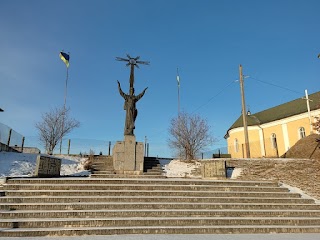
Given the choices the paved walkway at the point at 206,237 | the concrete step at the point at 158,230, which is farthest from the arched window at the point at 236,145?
the paved walkway at the point at 206,237

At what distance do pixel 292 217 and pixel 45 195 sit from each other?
28.0 feet

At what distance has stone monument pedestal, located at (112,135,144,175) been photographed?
15.6 meters

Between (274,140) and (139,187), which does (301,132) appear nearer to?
(274,140)

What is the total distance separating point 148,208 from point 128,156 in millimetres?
7844

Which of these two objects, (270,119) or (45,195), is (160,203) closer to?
(45,195)

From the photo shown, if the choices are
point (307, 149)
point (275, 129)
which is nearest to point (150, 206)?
point (307, 149)

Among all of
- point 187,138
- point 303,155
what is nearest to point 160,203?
point 303,155

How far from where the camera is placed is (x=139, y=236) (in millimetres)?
6289

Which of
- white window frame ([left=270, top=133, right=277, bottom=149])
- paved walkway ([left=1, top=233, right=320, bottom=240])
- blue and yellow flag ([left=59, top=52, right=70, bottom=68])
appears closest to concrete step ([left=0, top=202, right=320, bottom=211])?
paved walkway ([left=1, top=233, right=320, bottom=240])

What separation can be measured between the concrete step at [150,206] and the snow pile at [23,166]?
25.5 feet

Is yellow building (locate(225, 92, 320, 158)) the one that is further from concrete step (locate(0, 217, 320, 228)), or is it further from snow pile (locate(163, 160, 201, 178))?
concrete step (locate(0, 217, 320, 228))

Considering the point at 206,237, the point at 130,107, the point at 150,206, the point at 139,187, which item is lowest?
the point at 206,237

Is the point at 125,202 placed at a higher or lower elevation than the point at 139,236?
higher

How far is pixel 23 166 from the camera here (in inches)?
628
